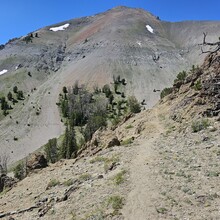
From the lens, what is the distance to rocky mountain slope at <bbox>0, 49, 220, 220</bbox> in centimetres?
1494

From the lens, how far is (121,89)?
409ft

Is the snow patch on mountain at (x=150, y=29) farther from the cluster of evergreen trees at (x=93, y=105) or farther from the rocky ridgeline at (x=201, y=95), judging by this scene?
the rocky ridgeline at (x=201, y=95)

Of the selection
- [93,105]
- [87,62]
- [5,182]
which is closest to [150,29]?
[87,62]

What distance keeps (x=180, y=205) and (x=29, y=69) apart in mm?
144963

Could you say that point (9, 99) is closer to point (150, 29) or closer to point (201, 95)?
point (150, 29)

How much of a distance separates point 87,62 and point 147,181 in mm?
129211

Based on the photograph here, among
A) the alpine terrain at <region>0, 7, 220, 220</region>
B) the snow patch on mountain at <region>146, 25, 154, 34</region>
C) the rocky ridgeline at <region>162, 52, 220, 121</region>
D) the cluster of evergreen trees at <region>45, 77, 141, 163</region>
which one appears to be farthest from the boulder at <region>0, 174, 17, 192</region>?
the snow patch on mountain at <region>146, 25, 154, 34</region>

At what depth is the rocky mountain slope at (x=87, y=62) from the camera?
104000 mm

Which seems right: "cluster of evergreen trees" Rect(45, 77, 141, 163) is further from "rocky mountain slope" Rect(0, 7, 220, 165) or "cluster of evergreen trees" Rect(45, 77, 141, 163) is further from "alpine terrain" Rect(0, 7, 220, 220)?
"rocky mountain slope" Rect(0, 7, 220, 165)

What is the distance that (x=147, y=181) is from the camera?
17.4 m

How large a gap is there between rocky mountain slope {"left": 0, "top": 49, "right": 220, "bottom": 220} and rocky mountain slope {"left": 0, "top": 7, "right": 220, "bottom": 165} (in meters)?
62.9

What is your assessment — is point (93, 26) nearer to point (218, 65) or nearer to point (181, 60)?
point (181, 60)

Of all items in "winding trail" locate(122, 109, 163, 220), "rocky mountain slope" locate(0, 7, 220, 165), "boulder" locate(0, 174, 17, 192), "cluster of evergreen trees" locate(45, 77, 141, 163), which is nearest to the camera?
"winding trail" locate(122, 109, 163, 220)

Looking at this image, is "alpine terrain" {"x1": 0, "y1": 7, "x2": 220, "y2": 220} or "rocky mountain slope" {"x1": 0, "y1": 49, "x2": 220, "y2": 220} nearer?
"rocky mountain slope" {"x1": 0, "y1": 49, "x2": 220, "y2": 220}
